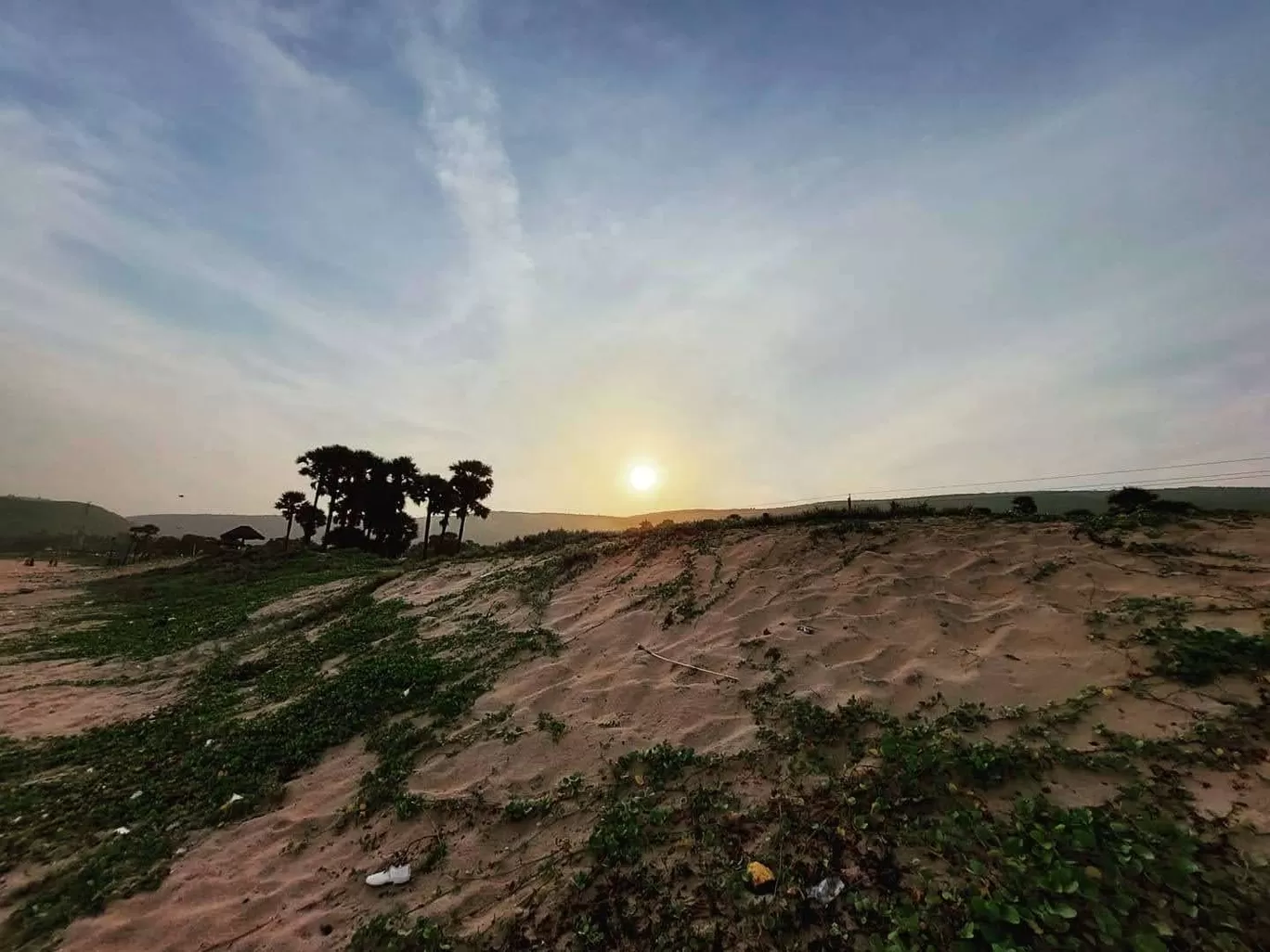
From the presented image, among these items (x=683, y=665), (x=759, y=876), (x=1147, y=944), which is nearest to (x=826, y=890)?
(x=759, y=876)

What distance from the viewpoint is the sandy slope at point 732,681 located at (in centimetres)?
428

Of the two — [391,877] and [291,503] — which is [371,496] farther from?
[391,877]

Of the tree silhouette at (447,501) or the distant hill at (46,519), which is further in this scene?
the distant hill at (46,519)

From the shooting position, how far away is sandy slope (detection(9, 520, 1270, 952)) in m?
4.28

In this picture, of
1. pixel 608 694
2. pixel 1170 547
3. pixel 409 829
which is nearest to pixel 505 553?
pixel 608 694

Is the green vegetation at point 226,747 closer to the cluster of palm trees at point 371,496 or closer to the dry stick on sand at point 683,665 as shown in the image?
the dry stick on sand at point 683,665

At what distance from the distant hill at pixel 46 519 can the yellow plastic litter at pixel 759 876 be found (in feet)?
480

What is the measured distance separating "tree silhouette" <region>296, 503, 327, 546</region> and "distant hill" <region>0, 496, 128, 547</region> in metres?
91.8

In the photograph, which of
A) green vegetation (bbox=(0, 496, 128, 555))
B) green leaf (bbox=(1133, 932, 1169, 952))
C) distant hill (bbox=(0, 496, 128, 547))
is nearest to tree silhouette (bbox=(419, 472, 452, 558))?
green leaf (bbox=(1133, 932, 1169, 952))

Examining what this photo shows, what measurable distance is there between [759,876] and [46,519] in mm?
183711

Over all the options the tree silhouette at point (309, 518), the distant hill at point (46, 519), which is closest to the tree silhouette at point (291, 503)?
the tree silhouette at point (309, 518)

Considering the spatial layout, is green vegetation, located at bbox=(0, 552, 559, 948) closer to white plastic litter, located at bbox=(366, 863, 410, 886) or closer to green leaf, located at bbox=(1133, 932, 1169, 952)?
white plastic litter, located at bbox=(366, 863, 410, 886)

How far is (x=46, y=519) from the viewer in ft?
424

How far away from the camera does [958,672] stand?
5648 millimetres
